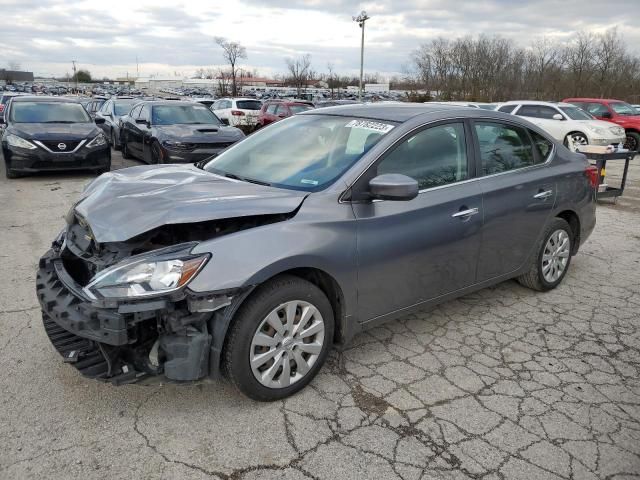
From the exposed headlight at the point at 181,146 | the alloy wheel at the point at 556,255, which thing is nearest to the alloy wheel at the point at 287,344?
the alloy wheel at the point at 556,255

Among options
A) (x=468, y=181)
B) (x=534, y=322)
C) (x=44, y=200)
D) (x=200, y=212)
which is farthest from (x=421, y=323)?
(x=44, y=200)

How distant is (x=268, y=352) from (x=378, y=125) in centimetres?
169

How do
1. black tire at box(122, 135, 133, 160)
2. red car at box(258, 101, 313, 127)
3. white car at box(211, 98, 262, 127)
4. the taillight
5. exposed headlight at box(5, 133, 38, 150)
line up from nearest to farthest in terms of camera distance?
the taillight, exposed headlight at box(5, 133, 38, 150), black tire at box(122, 135, 133, 160), red car at box(258, 101, 313, 127), white car at box(211, 98, 262, 127)

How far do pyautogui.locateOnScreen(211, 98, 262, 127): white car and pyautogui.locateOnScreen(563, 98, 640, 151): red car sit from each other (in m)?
12.2

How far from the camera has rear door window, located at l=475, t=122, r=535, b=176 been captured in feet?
12.6

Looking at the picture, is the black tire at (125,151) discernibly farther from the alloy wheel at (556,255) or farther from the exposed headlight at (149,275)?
the exposed headlight at (149,275)

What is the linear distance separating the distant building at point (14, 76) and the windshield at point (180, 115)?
367 ft

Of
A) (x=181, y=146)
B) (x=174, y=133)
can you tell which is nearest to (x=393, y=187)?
(x=181, y=146)

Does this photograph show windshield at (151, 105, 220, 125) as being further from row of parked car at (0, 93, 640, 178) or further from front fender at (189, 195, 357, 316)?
front fender at (189, 195, 357, 316)

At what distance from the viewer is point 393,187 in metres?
2.86

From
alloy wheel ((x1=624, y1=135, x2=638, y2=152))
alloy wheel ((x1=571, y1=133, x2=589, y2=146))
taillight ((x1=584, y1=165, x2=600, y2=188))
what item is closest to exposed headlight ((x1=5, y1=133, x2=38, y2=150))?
taillight ((x1=584, y1=165, x2=600, y2=188))

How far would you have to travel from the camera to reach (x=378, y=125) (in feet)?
11.1

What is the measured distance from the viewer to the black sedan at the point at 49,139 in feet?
30.6

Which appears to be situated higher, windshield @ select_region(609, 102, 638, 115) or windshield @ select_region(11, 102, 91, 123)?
windshield @ select_region(609, 102, 638, 115)
